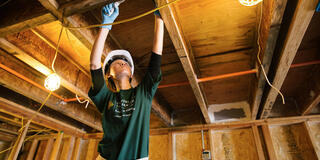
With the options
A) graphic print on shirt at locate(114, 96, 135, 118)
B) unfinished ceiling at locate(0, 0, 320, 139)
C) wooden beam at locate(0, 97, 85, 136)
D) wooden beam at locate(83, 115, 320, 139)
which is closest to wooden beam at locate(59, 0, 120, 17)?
unfinished ceiling at locate(0, 0, 320, 139)

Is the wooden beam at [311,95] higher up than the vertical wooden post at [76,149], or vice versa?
the wooden beam at [311,95]

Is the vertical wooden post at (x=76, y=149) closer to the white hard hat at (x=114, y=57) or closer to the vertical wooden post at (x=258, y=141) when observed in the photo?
the white hard hat at (x=114, y=57)

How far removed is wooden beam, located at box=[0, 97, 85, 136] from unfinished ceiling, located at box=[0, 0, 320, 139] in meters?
0.03

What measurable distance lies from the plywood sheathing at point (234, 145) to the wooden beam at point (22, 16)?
267 cm

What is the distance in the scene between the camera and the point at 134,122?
98 centimetres

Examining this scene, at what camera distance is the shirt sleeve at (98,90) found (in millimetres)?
1009

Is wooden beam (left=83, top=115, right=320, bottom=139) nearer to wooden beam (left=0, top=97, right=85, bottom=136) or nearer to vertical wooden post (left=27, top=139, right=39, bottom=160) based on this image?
wooden beam (left=0, top=97, right=85, bottom=136)

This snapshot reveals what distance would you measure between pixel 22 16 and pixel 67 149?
2.75 metres

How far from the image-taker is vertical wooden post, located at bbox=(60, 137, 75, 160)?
3.30 metres

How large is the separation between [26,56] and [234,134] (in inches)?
112

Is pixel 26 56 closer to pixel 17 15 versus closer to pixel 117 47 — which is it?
pixel 17 15

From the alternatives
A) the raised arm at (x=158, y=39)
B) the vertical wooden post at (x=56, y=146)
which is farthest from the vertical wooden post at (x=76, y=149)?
the raised arm at (x=158, y=39)

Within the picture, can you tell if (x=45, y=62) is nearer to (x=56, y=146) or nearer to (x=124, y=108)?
(x=124, y=108)

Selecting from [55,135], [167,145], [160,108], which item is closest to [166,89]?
[160,108]
